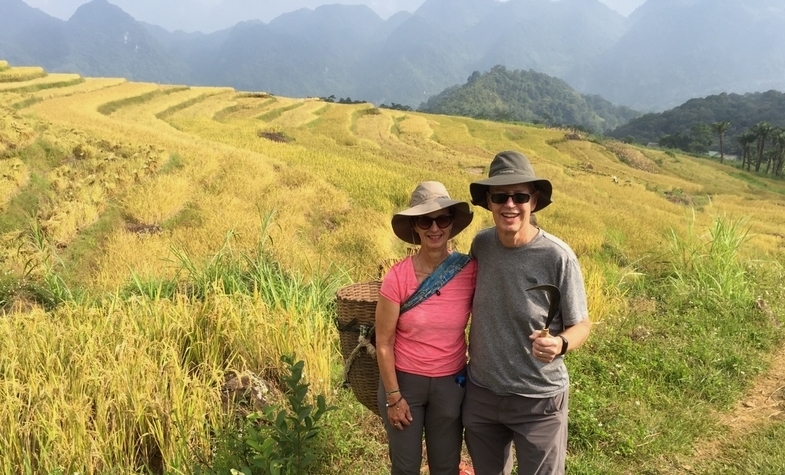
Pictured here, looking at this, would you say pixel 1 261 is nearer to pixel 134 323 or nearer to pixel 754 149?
pixel 134 323

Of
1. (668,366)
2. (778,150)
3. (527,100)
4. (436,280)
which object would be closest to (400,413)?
(436,280)

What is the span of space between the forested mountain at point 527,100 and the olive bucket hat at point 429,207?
11891 cm

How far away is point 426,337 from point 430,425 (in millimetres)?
438

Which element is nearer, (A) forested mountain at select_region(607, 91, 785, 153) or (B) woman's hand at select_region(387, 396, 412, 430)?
(B) woman's hand at select_region(387, 396, 412, 430)

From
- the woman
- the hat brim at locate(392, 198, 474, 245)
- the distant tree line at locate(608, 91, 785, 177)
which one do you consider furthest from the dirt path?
the distant tree line at locate(608, 91, 785, 177)

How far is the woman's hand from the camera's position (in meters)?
2.21

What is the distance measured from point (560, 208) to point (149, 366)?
10184 mm

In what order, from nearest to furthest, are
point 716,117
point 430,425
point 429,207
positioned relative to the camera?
point 429,207 → point 430,425 → point 716,117

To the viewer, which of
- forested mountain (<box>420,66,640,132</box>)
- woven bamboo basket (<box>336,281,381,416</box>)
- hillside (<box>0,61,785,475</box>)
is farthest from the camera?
forested mountain (<box>420,66,640,132</box>)

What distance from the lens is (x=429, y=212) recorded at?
85.1 inches

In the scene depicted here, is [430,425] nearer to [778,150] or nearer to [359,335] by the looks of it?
[359,335]

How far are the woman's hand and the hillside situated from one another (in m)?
0.90

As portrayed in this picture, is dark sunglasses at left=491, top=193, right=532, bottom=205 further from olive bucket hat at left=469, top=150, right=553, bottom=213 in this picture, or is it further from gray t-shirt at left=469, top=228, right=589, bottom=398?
gray t-shirt at left=469, top=228, right=589, bottom=398

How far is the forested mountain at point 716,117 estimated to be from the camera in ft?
295
